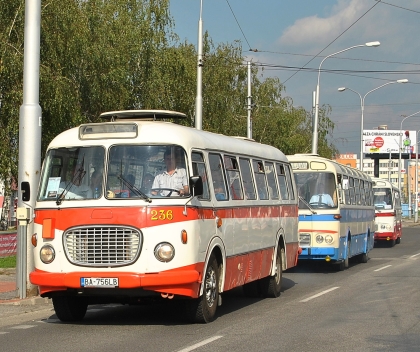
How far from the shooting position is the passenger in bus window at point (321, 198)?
22.6 m

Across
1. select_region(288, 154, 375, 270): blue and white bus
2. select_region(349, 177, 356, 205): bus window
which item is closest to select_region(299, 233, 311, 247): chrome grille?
select_region(288, 154, 375, 270): blue and white bus

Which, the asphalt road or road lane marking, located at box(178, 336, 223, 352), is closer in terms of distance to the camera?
road lane marking, located at box(178, 336, 223, 352)

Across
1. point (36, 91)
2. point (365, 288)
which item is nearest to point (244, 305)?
point (365, 288)

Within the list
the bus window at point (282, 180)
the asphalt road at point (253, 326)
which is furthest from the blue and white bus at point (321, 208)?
the bus window at point (282, 180)

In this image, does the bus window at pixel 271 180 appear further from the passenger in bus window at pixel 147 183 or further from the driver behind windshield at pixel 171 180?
the passenger in bus window at pixel 147 183

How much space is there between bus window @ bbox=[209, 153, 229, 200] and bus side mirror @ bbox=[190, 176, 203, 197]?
1.17m

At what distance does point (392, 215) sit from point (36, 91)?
25.9 meters

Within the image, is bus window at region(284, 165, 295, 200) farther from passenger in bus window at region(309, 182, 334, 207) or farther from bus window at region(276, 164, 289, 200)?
passenger in bus window at region(309, 182, 334, 207)

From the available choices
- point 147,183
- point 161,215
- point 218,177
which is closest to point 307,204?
point 218,177

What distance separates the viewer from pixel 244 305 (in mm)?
15297

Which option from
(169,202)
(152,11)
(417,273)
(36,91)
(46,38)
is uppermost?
(152,11)

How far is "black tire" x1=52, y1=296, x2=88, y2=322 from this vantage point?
12.6 meters

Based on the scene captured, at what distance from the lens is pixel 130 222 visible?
1162 centimetres

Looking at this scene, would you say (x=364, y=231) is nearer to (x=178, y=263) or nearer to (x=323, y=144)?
(x=178, y=263)
